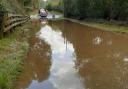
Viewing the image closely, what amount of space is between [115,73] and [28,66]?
313 centimetres

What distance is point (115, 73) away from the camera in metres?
Result: 11.4

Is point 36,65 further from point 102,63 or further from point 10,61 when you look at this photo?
point 102,63

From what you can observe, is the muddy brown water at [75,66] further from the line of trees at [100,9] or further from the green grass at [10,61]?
the line of trees at [100,9]

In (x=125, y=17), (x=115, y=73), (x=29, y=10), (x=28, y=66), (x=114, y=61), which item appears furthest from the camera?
(x=29, y=10)

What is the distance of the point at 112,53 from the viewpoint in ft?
50.5

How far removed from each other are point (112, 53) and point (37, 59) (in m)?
3.71

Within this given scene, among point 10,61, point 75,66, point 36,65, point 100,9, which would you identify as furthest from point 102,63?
point 100,9

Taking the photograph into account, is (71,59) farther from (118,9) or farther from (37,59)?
(118,9)

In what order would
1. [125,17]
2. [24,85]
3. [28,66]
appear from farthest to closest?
[125,17], [28,66], [24,85]

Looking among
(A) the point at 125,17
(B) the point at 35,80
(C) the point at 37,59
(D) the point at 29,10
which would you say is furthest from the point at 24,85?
(D) the point at 29,10

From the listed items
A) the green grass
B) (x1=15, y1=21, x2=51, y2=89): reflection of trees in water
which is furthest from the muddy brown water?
the green grass

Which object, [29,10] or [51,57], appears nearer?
[51,57]

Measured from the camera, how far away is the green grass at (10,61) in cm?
914

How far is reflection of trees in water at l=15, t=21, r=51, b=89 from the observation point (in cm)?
1038
